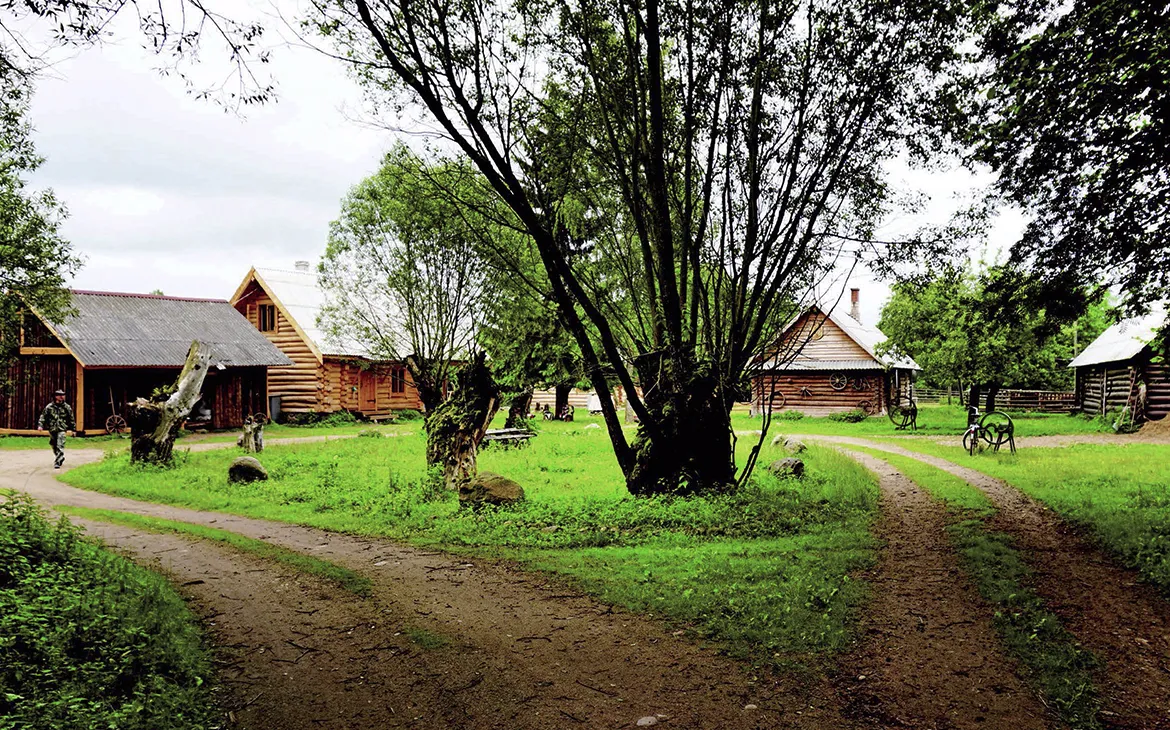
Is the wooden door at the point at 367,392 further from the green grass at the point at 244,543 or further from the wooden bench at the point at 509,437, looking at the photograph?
the green grass at the point at 244,543

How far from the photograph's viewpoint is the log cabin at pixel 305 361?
30297mm

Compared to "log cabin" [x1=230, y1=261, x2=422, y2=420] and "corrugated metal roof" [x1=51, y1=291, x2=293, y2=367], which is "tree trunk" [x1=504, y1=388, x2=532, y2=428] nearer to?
"log cabin" [x1=230, y1=261, x2=422, y2=420]

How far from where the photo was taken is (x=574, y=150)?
11023 millimetres

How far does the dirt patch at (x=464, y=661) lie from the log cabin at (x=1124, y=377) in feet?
70.0

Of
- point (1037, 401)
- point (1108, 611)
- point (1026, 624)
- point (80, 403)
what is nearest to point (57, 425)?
point (80, 403)

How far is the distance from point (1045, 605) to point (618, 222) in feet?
31.7

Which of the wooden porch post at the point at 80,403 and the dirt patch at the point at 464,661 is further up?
the wooden porch post at the point at 80,403

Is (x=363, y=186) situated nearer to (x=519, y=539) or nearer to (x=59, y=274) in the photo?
(x=59, y=274)

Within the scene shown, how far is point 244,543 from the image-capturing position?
8.67 metres

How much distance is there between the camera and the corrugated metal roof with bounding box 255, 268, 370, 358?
1153 inches

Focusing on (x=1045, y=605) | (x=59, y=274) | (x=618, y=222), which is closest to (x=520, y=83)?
(x=618, y=222)

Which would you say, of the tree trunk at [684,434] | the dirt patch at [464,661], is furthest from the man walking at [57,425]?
the tree trunk at [684,434]

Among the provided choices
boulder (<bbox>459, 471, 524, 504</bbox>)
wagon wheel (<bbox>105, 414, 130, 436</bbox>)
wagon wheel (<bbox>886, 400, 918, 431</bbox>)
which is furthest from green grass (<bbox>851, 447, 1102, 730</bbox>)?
wagon wheel (<bbox>105, 414, 130, 436</bbox>)

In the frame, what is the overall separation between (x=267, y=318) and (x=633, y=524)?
28.0 m
